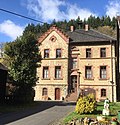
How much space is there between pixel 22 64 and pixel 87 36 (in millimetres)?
17669

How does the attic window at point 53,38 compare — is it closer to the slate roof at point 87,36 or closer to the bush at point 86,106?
the slate roof at point 87,36

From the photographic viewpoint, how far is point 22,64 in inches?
1273

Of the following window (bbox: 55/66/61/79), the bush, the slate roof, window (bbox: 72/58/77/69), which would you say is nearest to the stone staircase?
window (bbox: 55/66/61/79)

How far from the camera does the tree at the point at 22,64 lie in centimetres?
3209

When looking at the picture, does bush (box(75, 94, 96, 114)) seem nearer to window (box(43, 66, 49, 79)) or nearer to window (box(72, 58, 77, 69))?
window (box(72, 58, 77, 69))

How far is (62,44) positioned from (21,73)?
15604 millimetres

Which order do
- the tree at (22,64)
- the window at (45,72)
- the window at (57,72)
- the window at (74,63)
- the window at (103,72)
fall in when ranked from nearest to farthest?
the tree at (22,64)
the window at (103,72)
the window at (74,63)
the window at (57,72)
the window at (45,72)

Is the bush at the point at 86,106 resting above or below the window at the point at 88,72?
below

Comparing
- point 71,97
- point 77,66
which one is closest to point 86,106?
point 71,97

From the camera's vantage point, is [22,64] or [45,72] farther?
[45,72]

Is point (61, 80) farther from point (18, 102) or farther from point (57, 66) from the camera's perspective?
point (18, 102)

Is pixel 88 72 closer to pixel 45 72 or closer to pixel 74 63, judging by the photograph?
pixel 74 63

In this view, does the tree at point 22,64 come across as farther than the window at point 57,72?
No

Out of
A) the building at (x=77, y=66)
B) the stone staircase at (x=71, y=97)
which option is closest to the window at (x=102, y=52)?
the building at (x=77, y=66)
